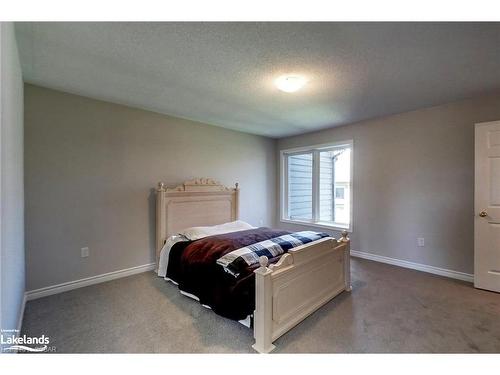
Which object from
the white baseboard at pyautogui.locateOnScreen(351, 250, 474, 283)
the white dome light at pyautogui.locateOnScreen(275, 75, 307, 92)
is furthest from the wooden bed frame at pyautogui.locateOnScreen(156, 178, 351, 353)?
the white dome light at pyautogui.locateOnScreen(275, 75, 307, 92)

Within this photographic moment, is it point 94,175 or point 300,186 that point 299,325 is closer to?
point 94,175

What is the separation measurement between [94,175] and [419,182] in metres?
4.34

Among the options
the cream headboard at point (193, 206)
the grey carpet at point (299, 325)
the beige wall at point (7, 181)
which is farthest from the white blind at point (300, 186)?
the beige wall at point (7, 181)

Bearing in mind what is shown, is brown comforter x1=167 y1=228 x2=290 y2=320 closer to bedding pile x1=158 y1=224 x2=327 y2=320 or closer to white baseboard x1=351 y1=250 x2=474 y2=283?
bedding pile x1=158 y1=224 x2=327 y2=320

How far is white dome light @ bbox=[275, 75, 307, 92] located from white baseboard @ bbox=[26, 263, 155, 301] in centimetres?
294

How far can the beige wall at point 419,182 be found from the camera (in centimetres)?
292

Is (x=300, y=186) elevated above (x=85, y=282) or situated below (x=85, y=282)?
above

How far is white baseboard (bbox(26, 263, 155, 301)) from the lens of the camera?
247 centimetres

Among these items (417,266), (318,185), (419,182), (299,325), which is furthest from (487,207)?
(299,325)

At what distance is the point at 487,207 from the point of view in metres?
2.64

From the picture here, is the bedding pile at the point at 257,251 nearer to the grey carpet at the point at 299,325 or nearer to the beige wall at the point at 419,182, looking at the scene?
the grey carpet at the point at 299,325

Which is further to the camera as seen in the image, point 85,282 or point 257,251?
point 85,282

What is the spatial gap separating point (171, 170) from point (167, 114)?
0.84 metres

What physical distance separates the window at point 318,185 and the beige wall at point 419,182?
0.31m
